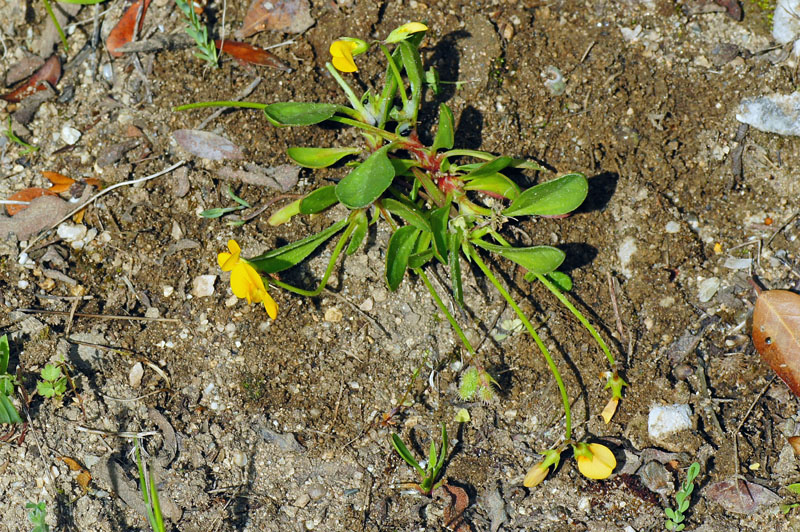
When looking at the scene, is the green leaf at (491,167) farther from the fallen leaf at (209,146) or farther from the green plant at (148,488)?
the green plant at (148,488)

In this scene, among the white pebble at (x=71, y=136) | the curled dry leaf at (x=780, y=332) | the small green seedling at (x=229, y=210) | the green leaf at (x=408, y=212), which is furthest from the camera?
the white pebble at (x=71, y=136)

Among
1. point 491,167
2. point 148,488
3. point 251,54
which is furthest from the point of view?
point 251,54

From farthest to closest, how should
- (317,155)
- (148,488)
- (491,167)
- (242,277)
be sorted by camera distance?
(317,155), (148,488), (491,167), (242,277)

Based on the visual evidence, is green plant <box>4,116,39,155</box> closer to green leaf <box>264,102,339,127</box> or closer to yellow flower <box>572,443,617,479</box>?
green leaf <box>264,102,339,127</box>

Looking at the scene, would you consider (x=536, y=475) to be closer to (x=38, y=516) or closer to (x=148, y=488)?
(x=148, y=488)

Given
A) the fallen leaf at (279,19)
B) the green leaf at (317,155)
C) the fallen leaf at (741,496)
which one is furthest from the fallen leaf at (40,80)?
the fallen leaf at (741,496)

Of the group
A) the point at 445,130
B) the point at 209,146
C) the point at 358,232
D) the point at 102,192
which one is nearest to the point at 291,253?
the point at 358,232
